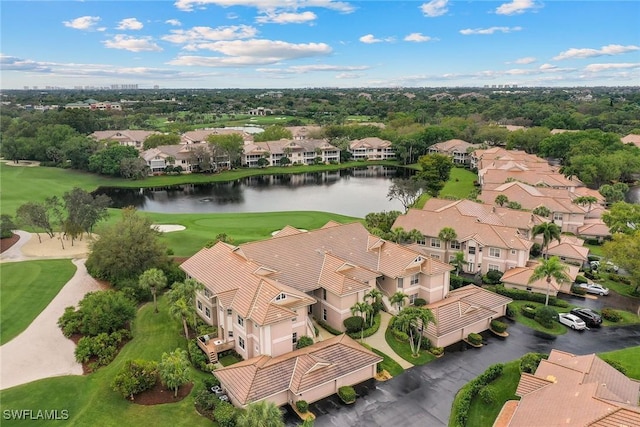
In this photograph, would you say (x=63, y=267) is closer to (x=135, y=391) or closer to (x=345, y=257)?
(x=135, y=391)

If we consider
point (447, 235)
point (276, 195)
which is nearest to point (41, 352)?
point (447, 235)

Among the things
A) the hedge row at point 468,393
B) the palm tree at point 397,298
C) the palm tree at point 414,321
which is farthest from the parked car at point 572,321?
the palm tree at point 397,298

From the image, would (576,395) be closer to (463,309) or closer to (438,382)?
(438,382)

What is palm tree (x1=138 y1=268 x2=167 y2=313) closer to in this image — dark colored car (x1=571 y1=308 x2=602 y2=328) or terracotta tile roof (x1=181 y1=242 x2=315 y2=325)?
terracotta tile roof (x1=181 y1=242 x2=315 y2=325)

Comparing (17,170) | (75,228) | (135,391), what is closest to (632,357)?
(135,391)

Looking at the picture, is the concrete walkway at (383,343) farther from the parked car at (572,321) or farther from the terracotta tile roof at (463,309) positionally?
the parked car at (572,321)

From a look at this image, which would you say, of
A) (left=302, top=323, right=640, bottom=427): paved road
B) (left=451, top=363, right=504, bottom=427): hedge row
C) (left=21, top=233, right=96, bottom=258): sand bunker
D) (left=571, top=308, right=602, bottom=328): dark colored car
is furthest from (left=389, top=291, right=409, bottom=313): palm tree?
(left=21, top=233, right=96, bottom=258): sand bunker
